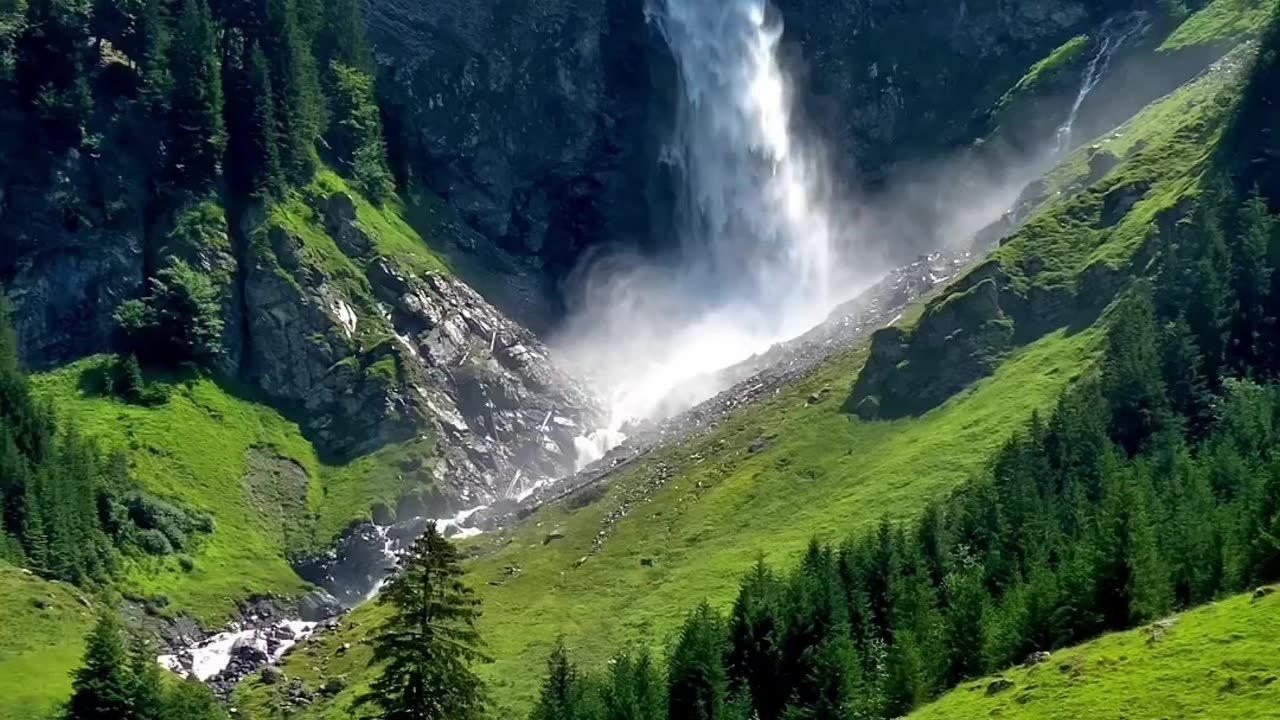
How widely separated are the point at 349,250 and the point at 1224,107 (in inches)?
4245

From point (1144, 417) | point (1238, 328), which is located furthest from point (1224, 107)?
point (1144, 417)

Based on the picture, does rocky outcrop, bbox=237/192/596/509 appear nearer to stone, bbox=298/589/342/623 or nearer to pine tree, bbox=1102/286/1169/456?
stone, bbox=298/589/342/623

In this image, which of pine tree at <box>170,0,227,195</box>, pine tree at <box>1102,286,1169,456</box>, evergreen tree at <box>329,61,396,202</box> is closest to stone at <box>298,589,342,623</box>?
pine tree at <box>170,0,227,195</box>

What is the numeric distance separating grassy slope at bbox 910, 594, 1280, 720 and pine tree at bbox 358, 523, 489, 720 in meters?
20.0

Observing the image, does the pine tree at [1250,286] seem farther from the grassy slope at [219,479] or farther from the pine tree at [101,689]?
the grassy slope at [219,479]

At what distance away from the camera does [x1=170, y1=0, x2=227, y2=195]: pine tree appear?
17112cm

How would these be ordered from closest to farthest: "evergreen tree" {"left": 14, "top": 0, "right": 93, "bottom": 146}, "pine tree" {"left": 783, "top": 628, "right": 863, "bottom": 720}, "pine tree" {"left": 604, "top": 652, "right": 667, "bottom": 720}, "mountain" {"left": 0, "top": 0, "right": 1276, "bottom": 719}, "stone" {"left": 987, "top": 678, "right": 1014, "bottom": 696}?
"stone" {"left": 987, "top": 678, "right": 1014, "bottom": 696} → "pine tree" {"left": 783, "top": 628, "right": 863, "bottom": 720} → "pine tree" {"left": 604, "top": 652, "right": 667, "bottom": 720} → "mountain" {"left": 0, "top": 0, "right": 1276, "bottom": 719} → "evergreen tree" {"left": 14, "top": 0, "right": 93, "bottom": 146}

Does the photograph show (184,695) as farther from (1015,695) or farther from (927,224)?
(927,224)

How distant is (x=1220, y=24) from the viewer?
185 metres

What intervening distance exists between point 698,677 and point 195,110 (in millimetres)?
122078

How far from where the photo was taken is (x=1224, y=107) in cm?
14838

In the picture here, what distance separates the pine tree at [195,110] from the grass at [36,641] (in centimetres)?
7004

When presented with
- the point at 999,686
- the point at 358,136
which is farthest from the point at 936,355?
the point at 358,136

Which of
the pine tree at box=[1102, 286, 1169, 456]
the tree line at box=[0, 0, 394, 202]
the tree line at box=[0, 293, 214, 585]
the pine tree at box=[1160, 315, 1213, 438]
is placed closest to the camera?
the pine tree at box=[1160, 315, 1213, 438]
